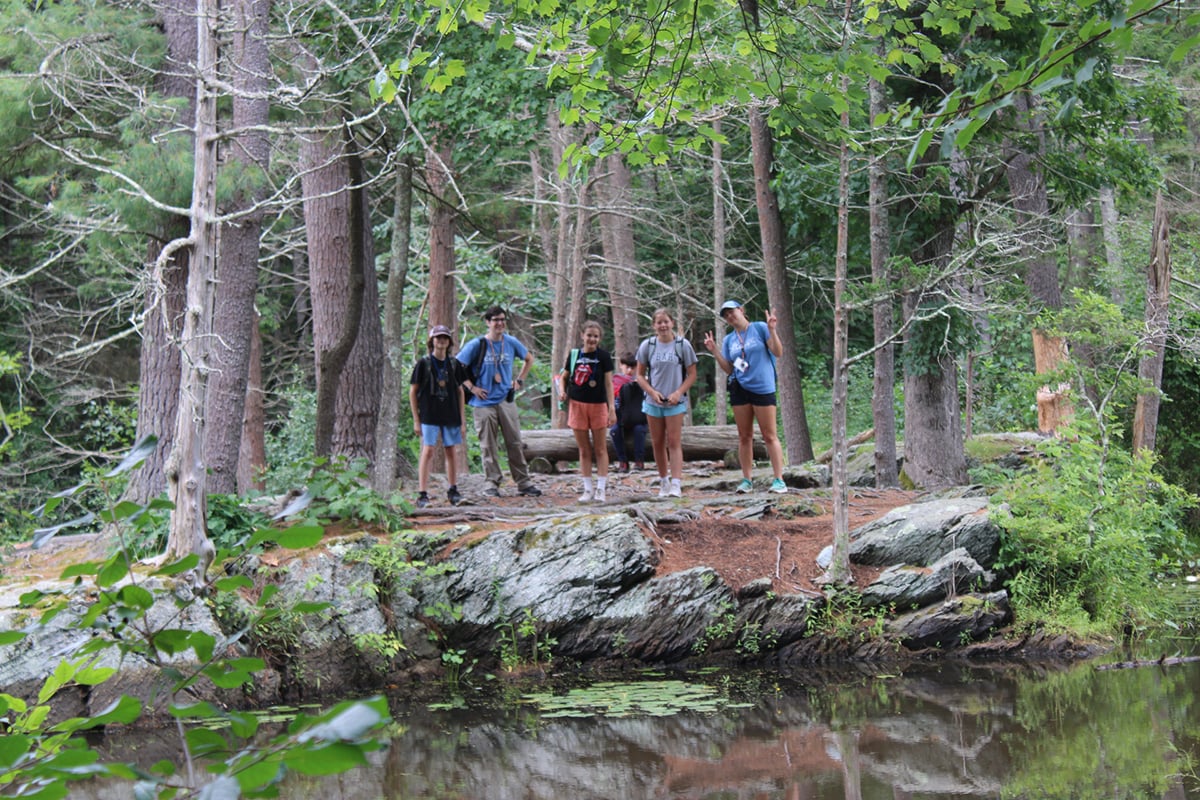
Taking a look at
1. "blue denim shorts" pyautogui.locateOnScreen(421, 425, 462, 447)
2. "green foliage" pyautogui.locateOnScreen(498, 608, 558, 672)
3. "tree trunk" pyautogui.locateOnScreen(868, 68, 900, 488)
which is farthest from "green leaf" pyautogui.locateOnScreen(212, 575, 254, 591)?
"blue denim shorts" pyautogui.locateOnScreen(421, 425, 462, 447)

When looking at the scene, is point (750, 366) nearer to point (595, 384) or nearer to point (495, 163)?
point (595, 384)

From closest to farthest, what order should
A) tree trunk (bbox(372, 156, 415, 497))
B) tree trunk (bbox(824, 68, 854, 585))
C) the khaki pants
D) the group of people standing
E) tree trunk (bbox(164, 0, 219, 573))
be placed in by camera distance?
tree trunk (bbox(164, 0, 219, 573)) → tree trunk (bbox(824, 68, 854, 585)) → tree trunk (bbox(372, 156, 415, 497)) → the group of people standing → the khaki pants

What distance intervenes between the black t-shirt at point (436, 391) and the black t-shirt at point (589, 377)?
116cm

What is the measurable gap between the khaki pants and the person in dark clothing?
323 centimetres

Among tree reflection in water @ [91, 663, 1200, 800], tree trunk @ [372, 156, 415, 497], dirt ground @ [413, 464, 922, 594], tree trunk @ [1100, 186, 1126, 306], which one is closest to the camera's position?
tree reflection in water @ [91, 663, 1200, 800]

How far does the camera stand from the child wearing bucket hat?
35.0ft

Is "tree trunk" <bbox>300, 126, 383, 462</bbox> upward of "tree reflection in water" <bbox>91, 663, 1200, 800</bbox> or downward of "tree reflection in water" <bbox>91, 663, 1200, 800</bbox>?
upward

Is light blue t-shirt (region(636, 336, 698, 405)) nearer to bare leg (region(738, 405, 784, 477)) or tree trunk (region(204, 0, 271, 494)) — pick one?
bare leg (region(738, 405, 784, 477))

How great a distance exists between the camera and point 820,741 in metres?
6.62

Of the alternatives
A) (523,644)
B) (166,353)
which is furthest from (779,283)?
(166,353)

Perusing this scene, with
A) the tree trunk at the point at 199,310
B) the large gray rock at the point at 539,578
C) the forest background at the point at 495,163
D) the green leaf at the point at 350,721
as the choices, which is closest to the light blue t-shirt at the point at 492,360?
the forest background at the point at 495,163

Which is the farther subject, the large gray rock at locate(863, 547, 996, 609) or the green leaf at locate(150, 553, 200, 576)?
the large gray rock at locate(863, 547, 996, 609)

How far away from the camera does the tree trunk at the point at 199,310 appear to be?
778cm

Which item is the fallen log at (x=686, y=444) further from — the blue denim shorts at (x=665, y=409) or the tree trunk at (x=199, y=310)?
the tree trunk at (x=199, y=310)
